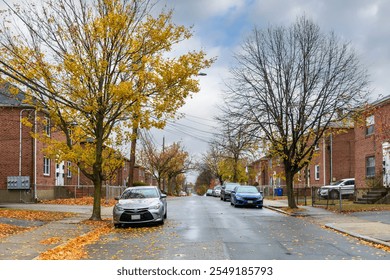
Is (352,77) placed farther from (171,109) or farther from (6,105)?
(6,105)

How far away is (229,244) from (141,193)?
709 centimetres

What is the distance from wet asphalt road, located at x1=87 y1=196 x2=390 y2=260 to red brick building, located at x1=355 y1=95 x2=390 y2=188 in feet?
44.3

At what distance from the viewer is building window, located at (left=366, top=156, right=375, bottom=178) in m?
31.3

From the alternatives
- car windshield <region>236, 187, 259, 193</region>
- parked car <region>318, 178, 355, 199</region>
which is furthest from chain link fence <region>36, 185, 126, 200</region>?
parked car <region>318, 178, 355, 199</region>

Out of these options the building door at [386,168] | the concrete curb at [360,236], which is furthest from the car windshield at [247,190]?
the concrete curb at [360,236]

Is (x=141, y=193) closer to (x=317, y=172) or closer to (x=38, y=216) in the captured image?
(x=38, y=216)

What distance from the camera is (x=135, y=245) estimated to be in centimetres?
1237

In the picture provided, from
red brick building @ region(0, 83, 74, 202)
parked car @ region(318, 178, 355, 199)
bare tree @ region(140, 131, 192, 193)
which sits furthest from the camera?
bare tree @ region(140, 131, 192, 193)

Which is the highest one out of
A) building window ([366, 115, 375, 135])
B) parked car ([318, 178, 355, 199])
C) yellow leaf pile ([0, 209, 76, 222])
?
building window ([366, 115, 375, 135])

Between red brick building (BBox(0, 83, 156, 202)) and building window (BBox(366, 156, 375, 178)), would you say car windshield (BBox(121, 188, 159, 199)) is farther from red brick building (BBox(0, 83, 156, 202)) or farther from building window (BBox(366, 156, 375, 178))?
building window (BBox(366, 156, 375, 178))

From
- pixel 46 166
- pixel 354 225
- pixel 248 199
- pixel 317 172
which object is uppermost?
pixel 46 166

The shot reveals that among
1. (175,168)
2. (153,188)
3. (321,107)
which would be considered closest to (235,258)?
(153,188)

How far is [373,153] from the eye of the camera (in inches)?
1220

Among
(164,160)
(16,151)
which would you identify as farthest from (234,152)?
(16,151)
